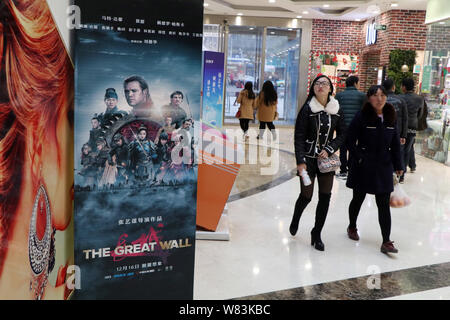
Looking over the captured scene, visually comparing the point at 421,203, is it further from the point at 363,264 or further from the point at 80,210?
the point at 80,210

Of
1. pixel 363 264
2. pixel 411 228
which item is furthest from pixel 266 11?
pixel 363 264

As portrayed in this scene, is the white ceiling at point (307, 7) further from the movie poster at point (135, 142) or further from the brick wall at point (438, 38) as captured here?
the movie poster at point (135, 142)

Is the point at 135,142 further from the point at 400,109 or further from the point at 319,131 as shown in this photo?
the point at 400,109

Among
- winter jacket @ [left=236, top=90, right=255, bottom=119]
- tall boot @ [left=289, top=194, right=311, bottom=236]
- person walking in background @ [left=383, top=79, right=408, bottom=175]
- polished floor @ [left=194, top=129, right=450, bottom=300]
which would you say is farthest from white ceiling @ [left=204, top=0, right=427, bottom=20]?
tall boot @ [left=289, top=194, right=311, bottom=236]

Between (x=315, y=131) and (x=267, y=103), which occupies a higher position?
(x=315, y=131)

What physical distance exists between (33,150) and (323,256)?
2.79 m

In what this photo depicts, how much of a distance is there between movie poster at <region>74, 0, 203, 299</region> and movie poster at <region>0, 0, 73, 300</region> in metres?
0.09

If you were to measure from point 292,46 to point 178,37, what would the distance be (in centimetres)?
1319

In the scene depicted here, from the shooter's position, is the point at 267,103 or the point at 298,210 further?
the point at 267,103

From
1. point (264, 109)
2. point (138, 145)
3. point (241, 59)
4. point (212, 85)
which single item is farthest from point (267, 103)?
point (138, 145)

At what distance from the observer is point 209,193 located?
13.3ft

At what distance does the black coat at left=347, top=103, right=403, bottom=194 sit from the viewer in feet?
12.1

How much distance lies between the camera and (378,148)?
3.71 m

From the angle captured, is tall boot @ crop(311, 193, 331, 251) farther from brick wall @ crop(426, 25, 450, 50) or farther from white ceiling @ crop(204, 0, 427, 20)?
white ceiling @ crop(204, 0, 427, 20)
